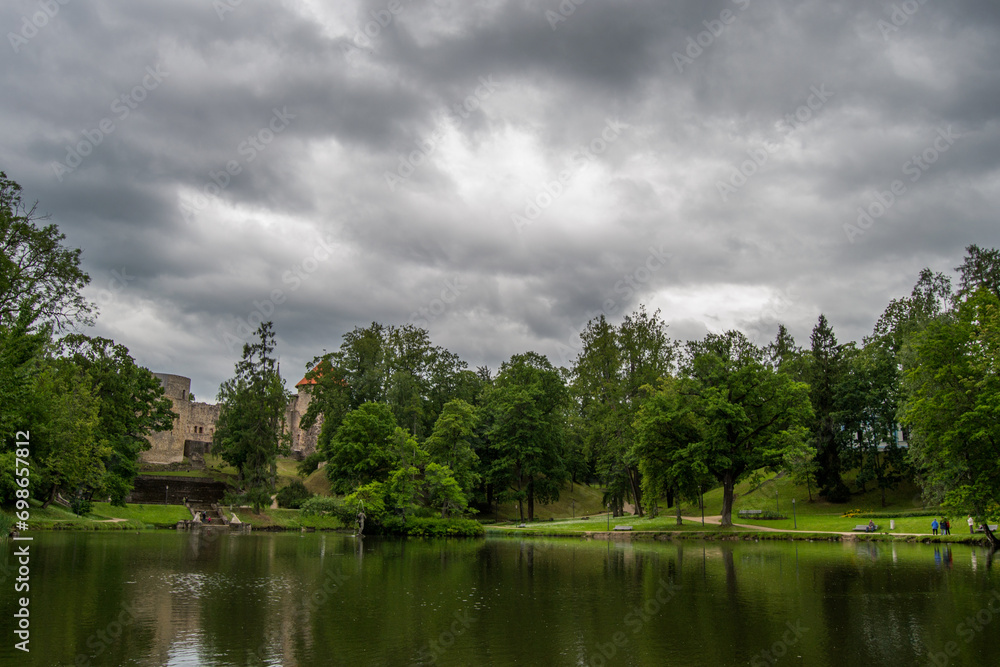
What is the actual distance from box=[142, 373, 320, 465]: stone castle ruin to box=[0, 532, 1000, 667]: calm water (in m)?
46.5

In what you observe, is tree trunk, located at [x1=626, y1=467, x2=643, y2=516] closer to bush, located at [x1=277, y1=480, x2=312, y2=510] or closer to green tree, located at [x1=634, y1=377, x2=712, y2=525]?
green tree, located at [x1=634, y1=377, x2=712, y2=525]

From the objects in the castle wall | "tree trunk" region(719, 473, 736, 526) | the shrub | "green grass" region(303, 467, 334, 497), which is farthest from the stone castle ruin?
"tree trunk" region(719, 473, 736, 526)

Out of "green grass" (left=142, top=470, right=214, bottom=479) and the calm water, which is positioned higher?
"green grass" (left=142, top=470, right=214, bottom=479)

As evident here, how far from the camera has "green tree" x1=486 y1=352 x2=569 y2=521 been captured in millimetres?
61312

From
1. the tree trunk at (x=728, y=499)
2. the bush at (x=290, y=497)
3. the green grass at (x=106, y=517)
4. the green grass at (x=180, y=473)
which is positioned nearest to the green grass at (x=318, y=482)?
the bush at (x=290, y=497)

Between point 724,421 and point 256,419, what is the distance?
36223 mm

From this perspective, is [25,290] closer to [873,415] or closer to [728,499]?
[728,499]

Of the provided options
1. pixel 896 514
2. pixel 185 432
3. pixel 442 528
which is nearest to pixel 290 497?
pixel 442 528

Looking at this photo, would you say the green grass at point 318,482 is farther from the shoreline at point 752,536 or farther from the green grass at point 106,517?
the shoreline at point 752,536

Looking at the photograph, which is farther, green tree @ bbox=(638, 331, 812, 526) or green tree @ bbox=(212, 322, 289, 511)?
green tree @ bbox=(212, 322, 289, 511)

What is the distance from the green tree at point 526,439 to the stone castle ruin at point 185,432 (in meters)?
22.4

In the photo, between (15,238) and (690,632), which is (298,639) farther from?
(15,238)

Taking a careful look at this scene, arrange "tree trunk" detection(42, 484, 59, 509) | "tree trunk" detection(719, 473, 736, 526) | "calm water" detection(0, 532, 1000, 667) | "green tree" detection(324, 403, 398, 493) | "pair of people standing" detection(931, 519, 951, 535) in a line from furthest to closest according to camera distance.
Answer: "green tree" detection(324, 403, 398, 493) < "tree trunk" detection(42, 484, 59, 509) < "tree trunk" detection(719, 473, 736, 526) < "pair of people standing" detection(931, 519, 951, 535) < "calm water" detection(0, 532, 1000, 667)

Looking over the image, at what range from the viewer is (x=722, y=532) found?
136 feet
